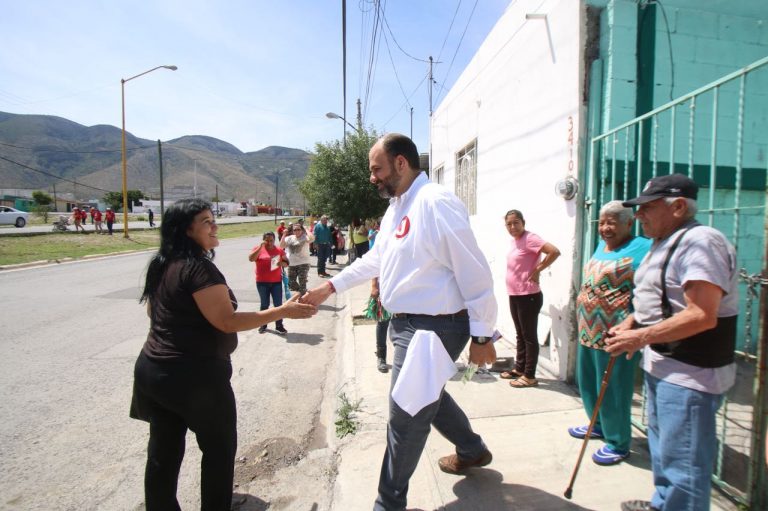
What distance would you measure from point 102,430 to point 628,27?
18.7 feet

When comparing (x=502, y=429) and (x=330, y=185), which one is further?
(x=330, y=185)

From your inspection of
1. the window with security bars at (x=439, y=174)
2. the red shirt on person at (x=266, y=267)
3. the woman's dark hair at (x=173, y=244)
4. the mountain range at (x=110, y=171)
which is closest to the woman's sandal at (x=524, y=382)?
the woman's dark hair at (x=173, y=244)

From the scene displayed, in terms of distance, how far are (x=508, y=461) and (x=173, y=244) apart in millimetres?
2514

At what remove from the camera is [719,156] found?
13.4 ft

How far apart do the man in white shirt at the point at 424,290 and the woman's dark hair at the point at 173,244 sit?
102 cm

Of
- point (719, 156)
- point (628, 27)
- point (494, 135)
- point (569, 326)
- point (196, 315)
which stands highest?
point (628, 27)

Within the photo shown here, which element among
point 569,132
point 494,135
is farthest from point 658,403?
point 494,135

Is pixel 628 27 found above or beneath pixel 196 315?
above

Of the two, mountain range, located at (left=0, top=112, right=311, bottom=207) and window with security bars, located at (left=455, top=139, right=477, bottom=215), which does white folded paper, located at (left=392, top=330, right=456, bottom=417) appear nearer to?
window with security bars, located at (left=455, top=139, right=477, bottom=215)

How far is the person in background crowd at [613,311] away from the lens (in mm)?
2760

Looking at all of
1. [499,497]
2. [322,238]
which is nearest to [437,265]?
[499,497]

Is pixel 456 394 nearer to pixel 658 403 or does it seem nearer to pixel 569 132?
pixel 658 403

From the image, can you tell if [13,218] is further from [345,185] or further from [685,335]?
[685,335]

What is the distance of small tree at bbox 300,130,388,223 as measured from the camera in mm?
17094
